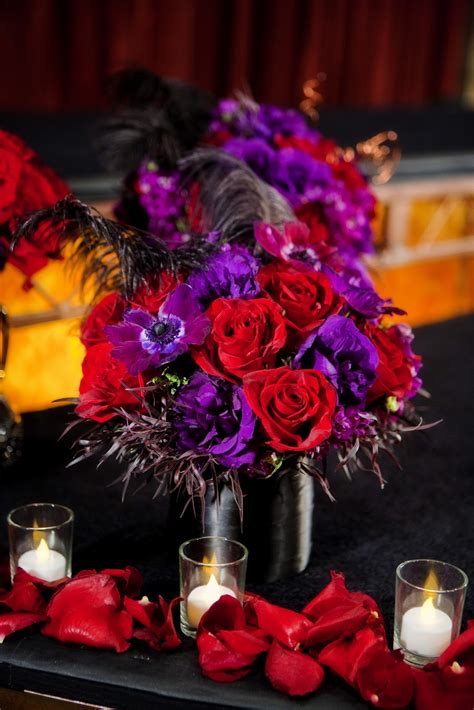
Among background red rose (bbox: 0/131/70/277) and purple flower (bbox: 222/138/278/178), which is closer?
background red rose (bbox: 0/131/70/277)

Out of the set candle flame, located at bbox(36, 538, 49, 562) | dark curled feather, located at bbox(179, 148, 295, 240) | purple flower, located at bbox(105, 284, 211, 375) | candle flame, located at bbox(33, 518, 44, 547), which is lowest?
candle flame, located at bbox(36, 538, 49, 562)

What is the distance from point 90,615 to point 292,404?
22 centimetres

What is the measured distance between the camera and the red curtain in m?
5.44

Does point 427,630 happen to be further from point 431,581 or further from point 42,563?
point 42,563

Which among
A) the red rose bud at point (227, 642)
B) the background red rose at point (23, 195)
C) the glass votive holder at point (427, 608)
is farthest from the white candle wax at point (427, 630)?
the background red rose at point (23, 195)

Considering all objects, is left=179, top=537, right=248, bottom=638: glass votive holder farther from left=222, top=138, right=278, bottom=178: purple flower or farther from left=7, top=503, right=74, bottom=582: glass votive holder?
left=222, top=138, right=278, bottom=178: purple flower

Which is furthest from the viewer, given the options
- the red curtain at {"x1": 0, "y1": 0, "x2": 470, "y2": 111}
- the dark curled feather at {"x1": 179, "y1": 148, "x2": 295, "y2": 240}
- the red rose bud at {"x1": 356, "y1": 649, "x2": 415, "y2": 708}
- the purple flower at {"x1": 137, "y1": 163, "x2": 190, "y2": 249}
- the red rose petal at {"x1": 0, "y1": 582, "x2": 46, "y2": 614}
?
the red curtain at {"x1": 0, "y1": 0, "x2": 470, "y2": 111}

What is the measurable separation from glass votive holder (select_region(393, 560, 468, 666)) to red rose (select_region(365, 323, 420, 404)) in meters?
0.15

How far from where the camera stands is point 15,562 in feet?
2.85

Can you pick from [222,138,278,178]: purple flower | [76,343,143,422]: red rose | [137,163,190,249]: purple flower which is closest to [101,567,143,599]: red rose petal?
[76,343,143,422]: red rose

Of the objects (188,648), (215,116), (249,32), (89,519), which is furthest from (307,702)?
(249,32)

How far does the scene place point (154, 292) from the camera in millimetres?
877

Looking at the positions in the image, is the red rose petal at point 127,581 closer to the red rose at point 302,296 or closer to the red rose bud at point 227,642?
the red rose bud at point 227,642

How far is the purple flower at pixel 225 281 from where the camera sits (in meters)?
0.84
